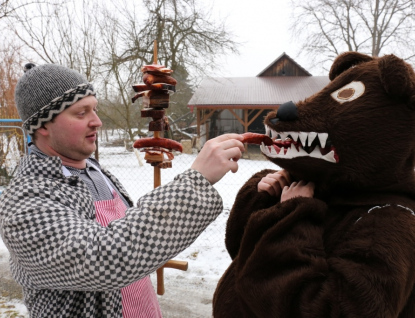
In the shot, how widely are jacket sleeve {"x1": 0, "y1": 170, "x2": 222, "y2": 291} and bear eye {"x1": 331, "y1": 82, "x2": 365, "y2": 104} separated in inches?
24.5

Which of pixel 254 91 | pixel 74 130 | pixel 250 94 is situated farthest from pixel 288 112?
pixel 254 91

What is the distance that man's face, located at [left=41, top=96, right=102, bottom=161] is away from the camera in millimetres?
1372

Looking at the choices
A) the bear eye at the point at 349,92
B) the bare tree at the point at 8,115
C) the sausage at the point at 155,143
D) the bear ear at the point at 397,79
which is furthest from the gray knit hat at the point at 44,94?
the bare tree at the point at 8,115

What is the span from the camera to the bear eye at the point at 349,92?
1.18 metres

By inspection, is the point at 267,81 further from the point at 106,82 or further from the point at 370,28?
the point at 106,82

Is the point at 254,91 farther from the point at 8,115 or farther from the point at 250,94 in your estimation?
the point at 8,115

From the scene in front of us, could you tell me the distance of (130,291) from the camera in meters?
1.55

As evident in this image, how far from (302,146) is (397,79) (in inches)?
15.5

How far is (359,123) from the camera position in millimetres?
1137

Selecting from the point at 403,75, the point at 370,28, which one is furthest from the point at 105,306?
the point at 370,28

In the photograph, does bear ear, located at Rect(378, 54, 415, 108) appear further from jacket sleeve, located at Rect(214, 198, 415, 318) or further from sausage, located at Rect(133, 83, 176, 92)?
sausage, located at Rect(133, 83, 176, 92)

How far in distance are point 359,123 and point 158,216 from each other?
0.80 m

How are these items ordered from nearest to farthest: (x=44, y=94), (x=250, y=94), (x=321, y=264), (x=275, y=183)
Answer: (x=321, y=264) < (x=44, y=94) < (x=275, y=183) < (x=250, y=94)

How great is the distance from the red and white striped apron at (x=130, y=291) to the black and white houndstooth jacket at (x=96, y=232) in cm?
32
